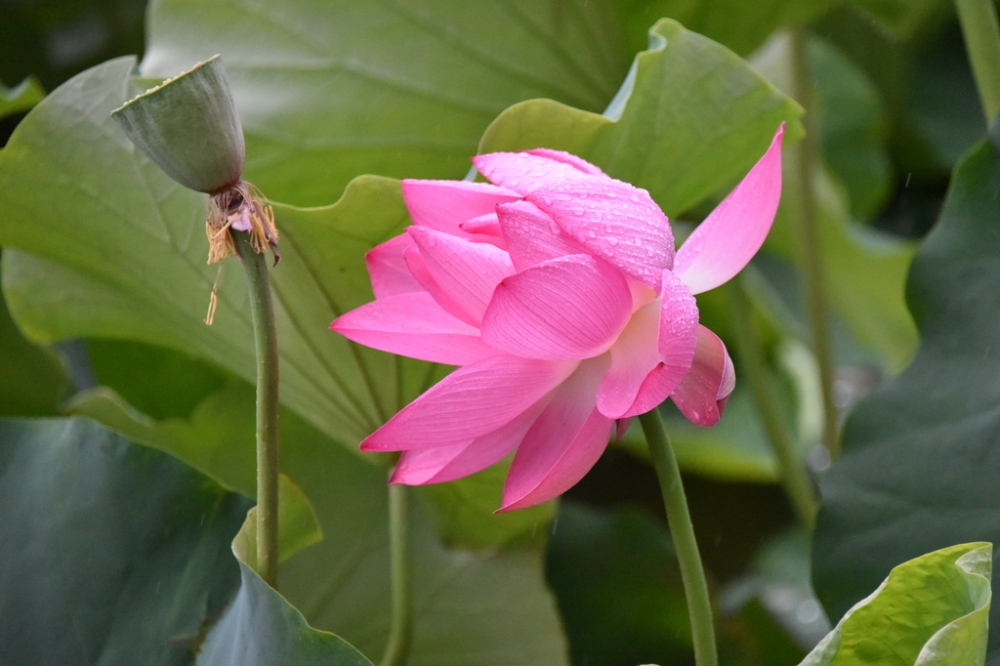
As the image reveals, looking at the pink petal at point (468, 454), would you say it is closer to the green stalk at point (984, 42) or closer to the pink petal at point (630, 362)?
the pink petal at point (630, 362)

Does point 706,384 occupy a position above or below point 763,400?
above

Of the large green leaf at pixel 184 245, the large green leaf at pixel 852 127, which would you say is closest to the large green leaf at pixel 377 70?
the large green leaf at pixel 184 245

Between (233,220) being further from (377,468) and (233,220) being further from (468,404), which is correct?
(377,468)

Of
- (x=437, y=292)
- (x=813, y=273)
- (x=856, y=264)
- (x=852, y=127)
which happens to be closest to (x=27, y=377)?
(x=437, y=292)

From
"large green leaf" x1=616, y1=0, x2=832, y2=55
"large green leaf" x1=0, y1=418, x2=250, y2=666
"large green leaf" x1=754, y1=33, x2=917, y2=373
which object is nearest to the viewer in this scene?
"large green leaf" x1=0, y1=418, x2=250, y2=666

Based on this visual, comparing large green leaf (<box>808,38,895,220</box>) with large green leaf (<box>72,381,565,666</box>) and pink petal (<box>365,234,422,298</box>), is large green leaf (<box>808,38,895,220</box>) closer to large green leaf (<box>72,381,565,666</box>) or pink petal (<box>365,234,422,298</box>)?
large green leaf (<box>72,381,565,666</box>)

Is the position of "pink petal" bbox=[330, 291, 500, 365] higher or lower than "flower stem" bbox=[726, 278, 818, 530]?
higher

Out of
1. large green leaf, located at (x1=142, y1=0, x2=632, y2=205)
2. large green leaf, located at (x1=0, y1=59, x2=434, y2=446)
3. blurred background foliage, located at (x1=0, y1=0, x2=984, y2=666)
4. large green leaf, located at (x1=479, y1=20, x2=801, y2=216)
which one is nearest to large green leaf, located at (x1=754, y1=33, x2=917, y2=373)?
blurred background foliage, located at (x1=0, y1=0, x2=984, y2=666)
